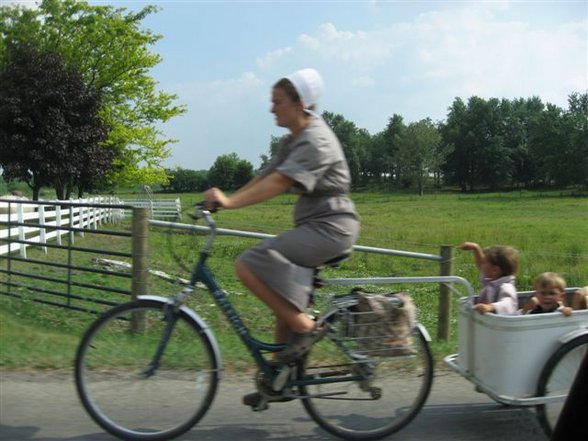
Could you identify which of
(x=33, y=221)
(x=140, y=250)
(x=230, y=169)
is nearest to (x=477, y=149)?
(x=230, y=169)

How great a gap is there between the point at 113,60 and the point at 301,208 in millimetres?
29468

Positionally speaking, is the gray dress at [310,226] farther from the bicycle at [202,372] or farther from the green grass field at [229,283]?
the green grass field at [229,283]

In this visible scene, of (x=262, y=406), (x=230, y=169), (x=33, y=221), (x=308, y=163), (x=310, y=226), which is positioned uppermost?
(x=230, y=169)

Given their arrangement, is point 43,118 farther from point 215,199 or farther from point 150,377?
point 215,199

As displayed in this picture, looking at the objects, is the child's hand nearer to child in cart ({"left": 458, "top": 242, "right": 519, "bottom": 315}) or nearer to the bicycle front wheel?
child in cart ({"left": 458, "top": 242, "right": 519, "bottom": 315})

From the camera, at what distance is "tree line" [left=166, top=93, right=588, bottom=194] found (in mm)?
89812

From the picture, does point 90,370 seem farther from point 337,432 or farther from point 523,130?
point 523,130

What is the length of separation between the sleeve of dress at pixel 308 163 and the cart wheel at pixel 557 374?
1675 millimetres

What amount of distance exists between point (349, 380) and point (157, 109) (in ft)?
97.9

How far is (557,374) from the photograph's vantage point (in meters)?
3.62

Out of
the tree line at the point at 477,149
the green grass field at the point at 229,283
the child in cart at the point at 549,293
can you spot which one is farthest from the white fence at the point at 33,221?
the tree line at the point at 477,149

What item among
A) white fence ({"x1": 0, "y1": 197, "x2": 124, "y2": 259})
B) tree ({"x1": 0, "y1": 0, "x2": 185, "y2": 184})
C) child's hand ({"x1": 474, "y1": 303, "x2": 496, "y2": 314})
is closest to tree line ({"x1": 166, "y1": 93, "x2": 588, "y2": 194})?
tree ({"x1": 0, "y1": 0, "x2": 185, "y2": 184})

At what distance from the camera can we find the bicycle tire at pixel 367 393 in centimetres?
371

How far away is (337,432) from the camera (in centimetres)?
372
